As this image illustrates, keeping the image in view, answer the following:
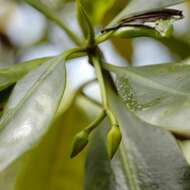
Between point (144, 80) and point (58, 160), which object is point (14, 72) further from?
point (58, 160)

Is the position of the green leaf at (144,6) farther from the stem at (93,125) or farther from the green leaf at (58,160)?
the green leaf at (58,160)

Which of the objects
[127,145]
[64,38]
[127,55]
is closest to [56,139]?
[127,145]

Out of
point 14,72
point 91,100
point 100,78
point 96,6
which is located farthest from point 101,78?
point 91,100

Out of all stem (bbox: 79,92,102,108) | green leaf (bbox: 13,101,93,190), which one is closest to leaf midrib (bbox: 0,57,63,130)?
green leaf (bbox: 13,101,93,190)

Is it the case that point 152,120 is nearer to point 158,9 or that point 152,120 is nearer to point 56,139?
point 158,9

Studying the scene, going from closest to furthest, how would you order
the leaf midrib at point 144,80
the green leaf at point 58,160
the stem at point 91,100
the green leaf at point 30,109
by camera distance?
the green leaf at point 30,109
the leaf midrib at point 144,80
the green leaf at point 58,160
the stem at point 91,100

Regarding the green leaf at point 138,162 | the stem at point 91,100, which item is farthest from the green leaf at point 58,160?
the green leaf at point 138,162
